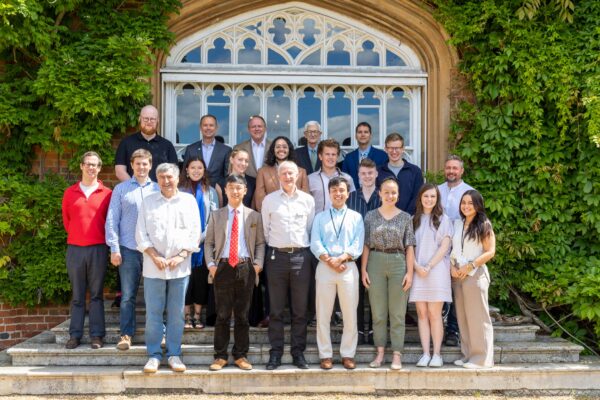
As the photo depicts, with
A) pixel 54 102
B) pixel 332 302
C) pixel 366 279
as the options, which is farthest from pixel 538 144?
pixel 54 102

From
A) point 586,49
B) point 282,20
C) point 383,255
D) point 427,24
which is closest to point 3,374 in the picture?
point 383,255

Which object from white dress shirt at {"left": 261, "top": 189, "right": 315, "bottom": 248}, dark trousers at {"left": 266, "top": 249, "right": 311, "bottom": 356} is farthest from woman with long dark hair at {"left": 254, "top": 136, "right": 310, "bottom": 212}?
dark trousers at {"left": 266, "top": 249, "right": 311, "bottom": 356}

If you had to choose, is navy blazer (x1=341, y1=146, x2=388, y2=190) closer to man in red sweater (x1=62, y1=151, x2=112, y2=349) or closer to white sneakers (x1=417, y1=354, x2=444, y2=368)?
white sneakers (x1=417, y1=354, x2=444, y2=368)

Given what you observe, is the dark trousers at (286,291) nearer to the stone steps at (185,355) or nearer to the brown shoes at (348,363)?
the stone steps at (185,355)

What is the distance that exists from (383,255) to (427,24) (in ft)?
11.9

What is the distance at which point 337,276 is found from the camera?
17.3 feet

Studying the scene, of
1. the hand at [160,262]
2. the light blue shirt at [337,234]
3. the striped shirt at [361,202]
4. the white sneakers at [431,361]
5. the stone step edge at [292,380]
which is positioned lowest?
the stone step edge at [292,380]

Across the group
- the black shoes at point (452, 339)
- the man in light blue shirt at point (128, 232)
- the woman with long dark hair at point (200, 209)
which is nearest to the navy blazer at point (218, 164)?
A: the woman with long dark hair at point (200, 209)

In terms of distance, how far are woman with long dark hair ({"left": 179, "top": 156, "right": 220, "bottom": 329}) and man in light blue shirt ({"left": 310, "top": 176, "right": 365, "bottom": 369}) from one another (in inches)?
44.1

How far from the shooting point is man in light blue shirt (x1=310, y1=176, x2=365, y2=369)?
5.25m

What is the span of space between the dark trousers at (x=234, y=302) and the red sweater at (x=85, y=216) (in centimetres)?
122

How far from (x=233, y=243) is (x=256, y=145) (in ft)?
5.36

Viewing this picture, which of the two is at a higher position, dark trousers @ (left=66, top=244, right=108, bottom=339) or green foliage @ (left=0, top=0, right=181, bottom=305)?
green foliage @ (left=0, top=0, right=181, bottom=305)

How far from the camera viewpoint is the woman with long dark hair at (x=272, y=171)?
5.89m
